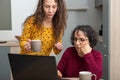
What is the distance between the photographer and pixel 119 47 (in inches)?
131

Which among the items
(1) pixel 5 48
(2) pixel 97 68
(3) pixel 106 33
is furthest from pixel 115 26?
(2) pixel 97 68

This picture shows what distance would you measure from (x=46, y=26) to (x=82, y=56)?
1.32 feet

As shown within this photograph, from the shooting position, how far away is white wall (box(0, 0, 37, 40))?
3.57m

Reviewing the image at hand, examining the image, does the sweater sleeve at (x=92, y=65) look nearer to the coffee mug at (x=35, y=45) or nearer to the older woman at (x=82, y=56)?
the older woman at (x=82, y=56)

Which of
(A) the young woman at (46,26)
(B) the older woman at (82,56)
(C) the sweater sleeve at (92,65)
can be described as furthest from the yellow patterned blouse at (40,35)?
(C) the sweater sleeve at (92,65)

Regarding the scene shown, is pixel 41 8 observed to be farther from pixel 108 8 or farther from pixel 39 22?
pixel 108 8

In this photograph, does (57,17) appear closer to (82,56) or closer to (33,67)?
(82,56)

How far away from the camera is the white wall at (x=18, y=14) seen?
3.57 m

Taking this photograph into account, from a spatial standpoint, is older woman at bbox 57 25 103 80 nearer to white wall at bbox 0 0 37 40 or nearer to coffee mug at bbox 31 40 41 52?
coffee mug at bbox 31 40 41 52

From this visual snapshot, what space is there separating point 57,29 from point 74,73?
39cm

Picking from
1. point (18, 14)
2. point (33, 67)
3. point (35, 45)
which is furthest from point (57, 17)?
point (18, 14)

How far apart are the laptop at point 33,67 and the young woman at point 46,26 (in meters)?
0.59

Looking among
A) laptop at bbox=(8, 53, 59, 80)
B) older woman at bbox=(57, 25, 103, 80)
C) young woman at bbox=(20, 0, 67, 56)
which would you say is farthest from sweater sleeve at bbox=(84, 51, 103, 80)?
laptop at bbox=(8, 53, 59, 80)

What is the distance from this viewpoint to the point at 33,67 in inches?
46.3
